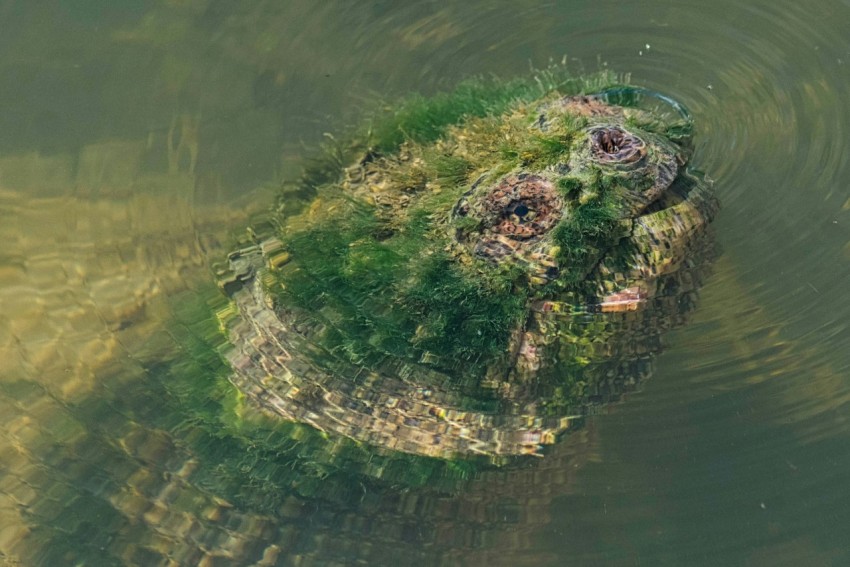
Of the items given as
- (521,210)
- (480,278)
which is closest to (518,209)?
(521,210)

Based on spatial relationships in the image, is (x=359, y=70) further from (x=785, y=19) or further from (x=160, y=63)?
(x=785, y=19)

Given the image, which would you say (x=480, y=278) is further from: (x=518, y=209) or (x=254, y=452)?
(x=254, y=452)

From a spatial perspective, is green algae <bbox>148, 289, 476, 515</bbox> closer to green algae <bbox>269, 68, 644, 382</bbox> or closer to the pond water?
A: the pond water

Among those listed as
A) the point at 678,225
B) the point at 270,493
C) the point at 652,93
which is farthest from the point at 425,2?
the point at 270,493

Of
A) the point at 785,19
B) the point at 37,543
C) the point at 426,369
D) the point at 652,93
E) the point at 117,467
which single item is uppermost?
the point at 785,19

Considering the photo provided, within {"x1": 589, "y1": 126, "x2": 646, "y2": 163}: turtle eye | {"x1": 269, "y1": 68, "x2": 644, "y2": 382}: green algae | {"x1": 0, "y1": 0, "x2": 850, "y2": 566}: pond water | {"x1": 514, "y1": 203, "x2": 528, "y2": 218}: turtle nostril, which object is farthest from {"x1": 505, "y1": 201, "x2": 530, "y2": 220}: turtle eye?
{"x1": 0, "y1": 0, "x2": 850, "y2": 566}: pond water
